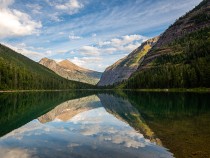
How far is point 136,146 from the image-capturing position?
25.8 meters

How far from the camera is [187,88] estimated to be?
176375 mm

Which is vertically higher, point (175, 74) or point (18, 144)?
point (175, 74)

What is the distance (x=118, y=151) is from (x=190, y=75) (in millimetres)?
158346

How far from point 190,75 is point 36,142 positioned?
157650 mm

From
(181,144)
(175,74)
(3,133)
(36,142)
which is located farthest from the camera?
(175,74)

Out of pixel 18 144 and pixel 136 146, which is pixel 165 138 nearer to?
pixel 136 146

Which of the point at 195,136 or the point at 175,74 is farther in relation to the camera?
the point at 175,74

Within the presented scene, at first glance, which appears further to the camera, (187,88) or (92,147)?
(187,88)

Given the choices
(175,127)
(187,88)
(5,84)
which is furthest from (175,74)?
(175,127)

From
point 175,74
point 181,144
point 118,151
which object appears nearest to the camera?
point 118,151

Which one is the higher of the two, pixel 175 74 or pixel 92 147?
pixel 175 74

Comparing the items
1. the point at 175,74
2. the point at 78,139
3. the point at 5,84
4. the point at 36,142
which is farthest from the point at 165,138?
the point at 5,84

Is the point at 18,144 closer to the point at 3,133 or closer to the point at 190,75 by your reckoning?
the point at 3,133

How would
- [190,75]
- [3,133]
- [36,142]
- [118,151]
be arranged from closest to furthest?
[118,151] → [36,142] → [3,133] → [190,75]
